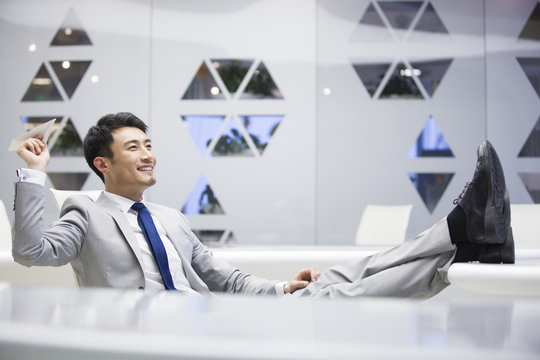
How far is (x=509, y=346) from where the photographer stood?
2.11ft

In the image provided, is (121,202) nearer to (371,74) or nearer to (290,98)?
(290,98)

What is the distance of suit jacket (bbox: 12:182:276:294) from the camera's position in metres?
1.62

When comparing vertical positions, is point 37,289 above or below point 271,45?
below

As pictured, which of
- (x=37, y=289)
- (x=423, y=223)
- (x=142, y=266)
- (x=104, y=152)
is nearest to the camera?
(x=37, y=289)

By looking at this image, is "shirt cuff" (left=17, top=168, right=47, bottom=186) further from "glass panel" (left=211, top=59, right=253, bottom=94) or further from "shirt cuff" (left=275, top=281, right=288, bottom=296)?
"glass panel" (left=211, top=59, right=253, bottom=94)

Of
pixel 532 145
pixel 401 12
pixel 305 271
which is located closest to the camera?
pixel 305 271

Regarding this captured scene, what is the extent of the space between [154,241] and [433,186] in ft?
14.4

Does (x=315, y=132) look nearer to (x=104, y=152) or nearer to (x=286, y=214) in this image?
(x=286, y=214)

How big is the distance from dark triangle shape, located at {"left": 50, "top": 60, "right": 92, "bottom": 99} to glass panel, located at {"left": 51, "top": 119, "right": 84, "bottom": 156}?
35cm

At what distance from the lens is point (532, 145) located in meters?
5.85

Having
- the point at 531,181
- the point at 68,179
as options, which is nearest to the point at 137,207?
the point at 68,179

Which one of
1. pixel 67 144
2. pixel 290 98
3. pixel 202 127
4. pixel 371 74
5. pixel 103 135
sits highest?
pixel 371 74

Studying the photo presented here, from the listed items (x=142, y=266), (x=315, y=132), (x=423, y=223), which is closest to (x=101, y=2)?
(x=315, y=132)

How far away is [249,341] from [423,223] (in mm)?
5482
